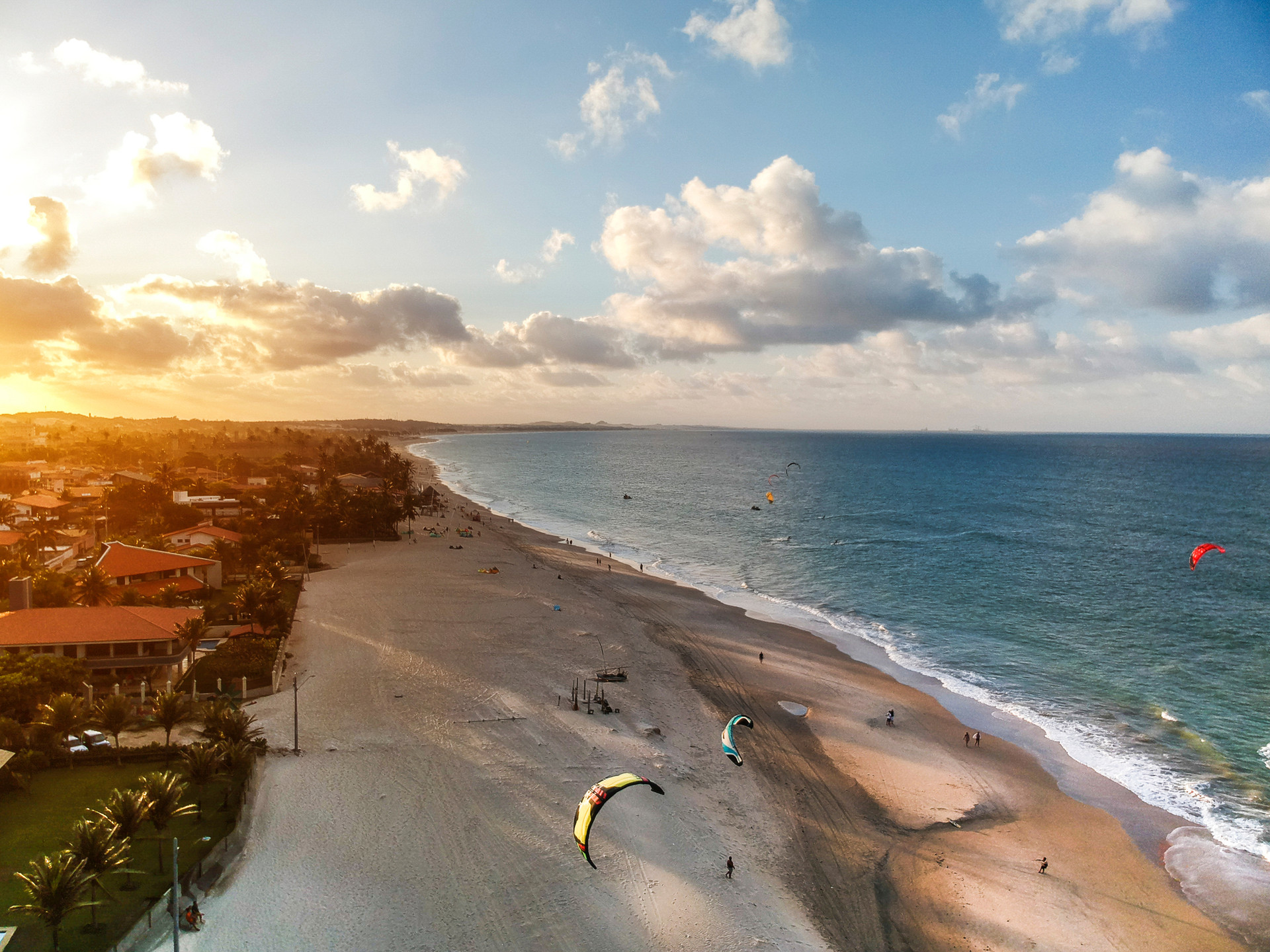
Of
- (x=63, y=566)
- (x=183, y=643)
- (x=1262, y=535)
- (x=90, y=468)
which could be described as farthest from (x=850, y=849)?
(x=90, y=468)

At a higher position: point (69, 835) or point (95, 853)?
point (95, 853)

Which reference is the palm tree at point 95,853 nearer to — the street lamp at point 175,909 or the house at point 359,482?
the street lamp at point 175,909

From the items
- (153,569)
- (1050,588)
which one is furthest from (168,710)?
(1050,588)

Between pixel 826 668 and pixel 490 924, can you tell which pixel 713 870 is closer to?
pixel 490 924

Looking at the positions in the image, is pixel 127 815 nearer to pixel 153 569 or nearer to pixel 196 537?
pixel 153 569

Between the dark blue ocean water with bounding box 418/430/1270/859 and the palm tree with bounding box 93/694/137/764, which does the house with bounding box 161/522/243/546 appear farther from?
the dark blue ocean water with bounding box 418/430/1270/859

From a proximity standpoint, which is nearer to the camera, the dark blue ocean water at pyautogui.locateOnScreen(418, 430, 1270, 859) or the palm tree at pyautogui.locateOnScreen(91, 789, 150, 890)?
the palm tree at pyautogui.locateOnScreen(91, 789, 150, 890)

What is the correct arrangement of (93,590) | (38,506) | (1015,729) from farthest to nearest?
(38,506), (93,590), (1015,729)

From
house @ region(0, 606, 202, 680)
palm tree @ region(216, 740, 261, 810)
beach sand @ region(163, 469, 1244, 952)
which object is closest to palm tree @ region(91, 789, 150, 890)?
beach sand @ region(163, 469, 1244, 952)
